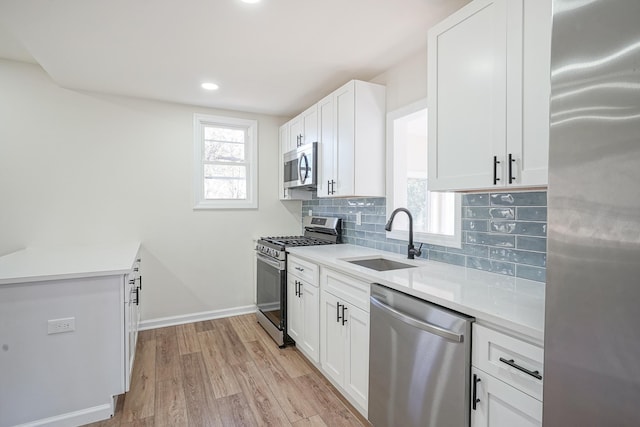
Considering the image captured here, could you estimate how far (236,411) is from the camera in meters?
2.07

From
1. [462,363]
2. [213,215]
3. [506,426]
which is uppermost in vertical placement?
[213,215]

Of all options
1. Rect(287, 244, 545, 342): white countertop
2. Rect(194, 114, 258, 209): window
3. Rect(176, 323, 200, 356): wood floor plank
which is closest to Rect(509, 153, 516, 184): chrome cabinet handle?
Rect(287, 244, 545, 342): white countertop

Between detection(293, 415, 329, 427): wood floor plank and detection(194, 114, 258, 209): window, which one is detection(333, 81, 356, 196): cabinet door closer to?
detection(194, 114, 258, 209): window

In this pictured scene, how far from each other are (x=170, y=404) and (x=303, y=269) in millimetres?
1298

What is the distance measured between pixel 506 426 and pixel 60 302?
2.33 metres

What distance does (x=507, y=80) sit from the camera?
142cm

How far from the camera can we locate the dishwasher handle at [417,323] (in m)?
1.28

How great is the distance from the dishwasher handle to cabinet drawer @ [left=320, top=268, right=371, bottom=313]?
10cm

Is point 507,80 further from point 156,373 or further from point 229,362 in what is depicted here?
point 156,373

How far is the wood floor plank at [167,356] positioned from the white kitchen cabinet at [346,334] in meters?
1.21

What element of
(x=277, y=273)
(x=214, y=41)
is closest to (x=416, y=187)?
(x=277, y=273)

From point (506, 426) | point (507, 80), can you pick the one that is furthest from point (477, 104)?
point (506, 426)

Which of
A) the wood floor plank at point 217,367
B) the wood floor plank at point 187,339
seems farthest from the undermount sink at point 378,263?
the wood floor plank at point 187,339

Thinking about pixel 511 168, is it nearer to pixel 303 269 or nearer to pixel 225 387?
pixel 303 269
